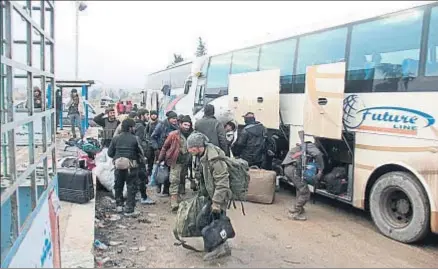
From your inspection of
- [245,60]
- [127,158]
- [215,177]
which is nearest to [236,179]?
[215,177]

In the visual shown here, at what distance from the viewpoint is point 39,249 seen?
3.21 m

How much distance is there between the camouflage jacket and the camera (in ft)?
16.3

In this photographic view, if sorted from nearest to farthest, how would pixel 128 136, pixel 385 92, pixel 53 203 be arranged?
pixel 53 203 → pixel 385 92 → pixel 128 136

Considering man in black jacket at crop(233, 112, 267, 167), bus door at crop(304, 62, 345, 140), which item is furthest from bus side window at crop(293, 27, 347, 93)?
man in black jacket at crop(233, 112, 267, 167)

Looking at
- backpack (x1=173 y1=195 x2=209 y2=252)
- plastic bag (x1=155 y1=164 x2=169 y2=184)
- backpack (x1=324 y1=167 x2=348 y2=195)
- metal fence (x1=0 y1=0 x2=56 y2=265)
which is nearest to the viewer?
metal fence (x1=0 y1=0 x2=56 y2=265)

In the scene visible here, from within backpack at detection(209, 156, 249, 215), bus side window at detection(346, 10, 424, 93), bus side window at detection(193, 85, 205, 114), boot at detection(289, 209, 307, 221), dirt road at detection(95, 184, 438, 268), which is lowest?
dirt road at detection(95, 184, 438, 268)

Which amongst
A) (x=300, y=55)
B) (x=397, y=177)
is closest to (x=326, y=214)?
(x=397, y=177)

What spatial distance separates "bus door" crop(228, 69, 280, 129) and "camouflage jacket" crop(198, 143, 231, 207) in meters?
3.88

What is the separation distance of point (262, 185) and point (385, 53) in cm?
297

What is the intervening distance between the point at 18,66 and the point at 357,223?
546 cm

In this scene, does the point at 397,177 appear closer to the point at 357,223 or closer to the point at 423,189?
the point at 423,189

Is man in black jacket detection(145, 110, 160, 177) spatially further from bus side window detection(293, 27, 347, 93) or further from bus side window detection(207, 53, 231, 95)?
Result: bus side window detection(293, 27, 347, 93)

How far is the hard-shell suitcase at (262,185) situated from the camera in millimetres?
8031

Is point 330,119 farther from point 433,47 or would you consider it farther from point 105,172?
point 105,172
